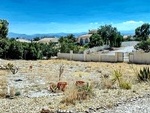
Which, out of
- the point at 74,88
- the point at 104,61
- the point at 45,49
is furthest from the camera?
the point at 45,49

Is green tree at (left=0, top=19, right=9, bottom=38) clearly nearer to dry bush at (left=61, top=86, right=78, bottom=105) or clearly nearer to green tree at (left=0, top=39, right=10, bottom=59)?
green tree at (left=0, top=39, right=10, bottom=59)

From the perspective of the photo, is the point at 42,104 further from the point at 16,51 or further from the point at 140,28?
the point at 140,28

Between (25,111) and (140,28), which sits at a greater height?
(140,28)

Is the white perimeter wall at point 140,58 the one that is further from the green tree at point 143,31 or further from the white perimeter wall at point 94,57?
the green tree at point 143,31

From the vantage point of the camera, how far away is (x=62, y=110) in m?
10.7

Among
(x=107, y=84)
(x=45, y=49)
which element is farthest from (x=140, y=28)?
(x=107, y=84)

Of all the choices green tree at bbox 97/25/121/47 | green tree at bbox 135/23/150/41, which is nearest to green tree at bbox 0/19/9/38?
green tree at bbox 97/25/121/47

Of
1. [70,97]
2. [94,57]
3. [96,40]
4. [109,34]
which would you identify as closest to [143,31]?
[109,34]

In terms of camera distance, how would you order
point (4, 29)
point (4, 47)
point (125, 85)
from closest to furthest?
point (125, 85)
point (4, 47)
point (4, 29)

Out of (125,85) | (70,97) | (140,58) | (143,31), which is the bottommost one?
(70,97)

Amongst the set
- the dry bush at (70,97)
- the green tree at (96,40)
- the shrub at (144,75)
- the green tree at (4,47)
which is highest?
the green tree at (96,40)

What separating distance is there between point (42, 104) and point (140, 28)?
97746 millimetres

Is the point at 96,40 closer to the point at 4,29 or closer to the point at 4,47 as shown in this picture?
the point at 4,29

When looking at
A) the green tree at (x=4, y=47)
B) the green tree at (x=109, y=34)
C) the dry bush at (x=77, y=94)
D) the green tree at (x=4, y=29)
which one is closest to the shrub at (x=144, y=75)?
the dry bush at (x=77, y=94)
